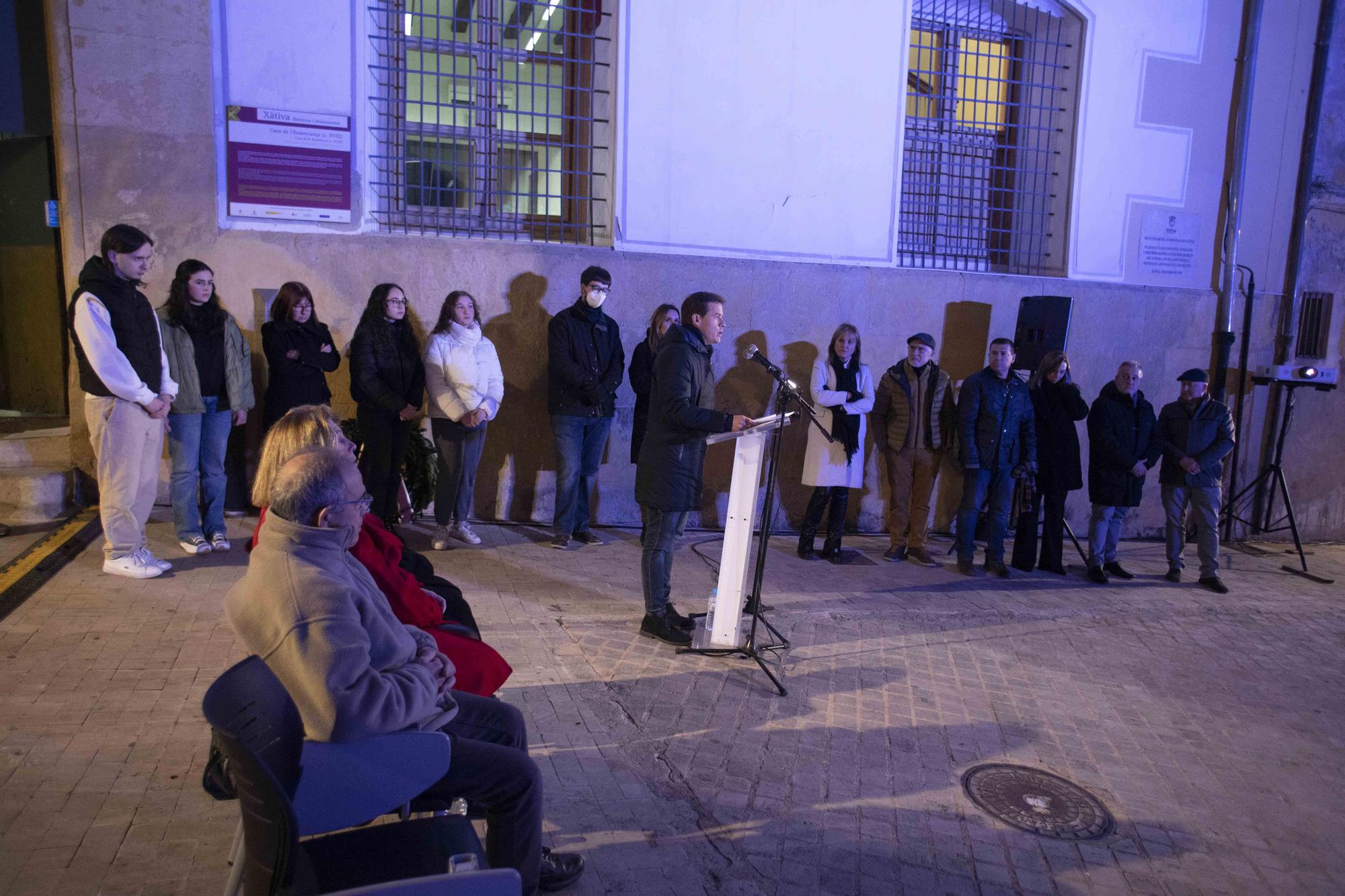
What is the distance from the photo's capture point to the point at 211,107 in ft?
23.4

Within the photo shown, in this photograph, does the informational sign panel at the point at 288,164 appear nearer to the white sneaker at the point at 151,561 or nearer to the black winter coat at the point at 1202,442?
the white sneaker at the point at 151,561

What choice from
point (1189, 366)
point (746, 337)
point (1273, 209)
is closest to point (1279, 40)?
point (1273, 209)

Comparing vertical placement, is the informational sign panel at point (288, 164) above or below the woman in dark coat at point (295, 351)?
above

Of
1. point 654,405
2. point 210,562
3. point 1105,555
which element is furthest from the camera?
point 1105,555

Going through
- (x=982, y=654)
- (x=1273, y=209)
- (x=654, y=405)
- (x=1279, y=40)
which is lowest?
(x=982, y=654)

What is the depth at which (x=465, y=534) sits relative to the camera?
24.1 feet

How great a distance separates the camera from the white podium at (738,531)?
15.9 ft

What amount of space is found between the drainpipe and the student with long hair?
9.70 m

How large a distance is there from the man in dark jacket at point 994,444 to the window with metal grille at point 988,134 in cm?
213

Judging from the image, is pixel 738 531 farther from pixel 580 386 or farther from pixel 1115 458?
pixel 1115 458

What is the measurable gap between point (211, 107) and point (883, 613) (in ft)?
21.2

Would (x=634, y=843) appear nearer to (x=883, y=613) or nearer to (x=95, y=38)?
(x=883, y=613)

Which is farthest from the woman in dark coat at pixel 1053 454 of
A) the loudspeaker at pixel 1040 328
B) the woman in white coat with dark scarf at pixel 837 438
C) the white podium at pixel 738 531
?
the white podium at pixel 738 531

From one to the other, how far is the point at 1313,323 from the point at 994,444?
5.52 m
